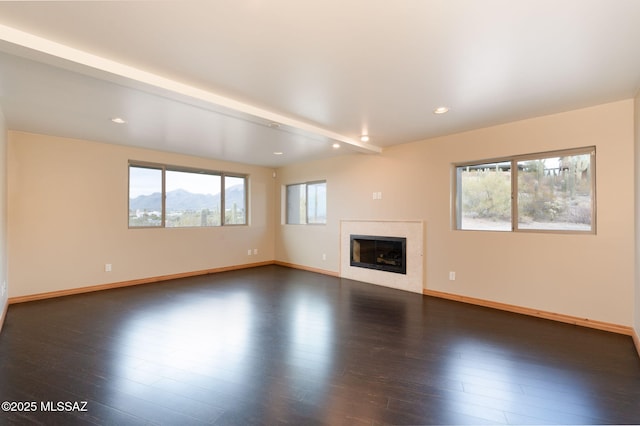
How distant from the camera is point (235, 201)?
6652 mm

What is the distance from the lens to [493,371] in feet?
7.38

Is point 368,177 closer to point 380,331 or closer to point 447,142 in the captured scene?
point 447,142

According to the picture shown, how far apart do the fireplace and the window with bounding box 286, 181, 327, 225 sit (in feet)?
3.50

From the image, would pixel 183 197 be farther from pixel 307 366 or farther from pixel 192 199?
pixel 307 366

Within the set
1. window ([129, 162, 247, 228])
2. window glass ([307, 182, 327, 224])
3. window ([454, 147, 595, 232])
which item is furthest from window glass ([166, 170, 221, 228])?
window ([454, 147, 595, 232])

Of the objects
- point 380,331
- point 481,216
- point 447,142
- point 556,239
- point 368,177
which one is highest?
point 447,142

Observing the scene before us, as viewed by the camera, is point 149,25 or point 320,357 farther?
point 320,357

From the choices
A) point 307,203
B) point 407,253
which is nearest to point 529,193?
point 407,253

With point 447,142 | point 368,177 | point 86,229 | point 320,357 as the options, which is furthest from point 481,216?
point 86,229

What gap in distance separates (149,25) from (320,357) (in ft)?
9.02

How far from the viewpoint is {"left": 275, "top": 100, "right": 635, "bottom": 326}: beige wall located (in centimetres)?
300

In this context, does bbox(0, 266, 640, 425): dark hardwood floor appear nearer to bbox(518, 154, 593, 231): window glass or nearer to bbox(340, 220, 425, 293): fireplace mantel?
bbox(340, 220, 425, 293): fireplace mantel

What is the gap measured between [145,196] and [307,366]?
14.9ft

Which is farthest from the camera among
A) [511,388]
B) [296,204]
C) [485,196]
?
[296,204]
